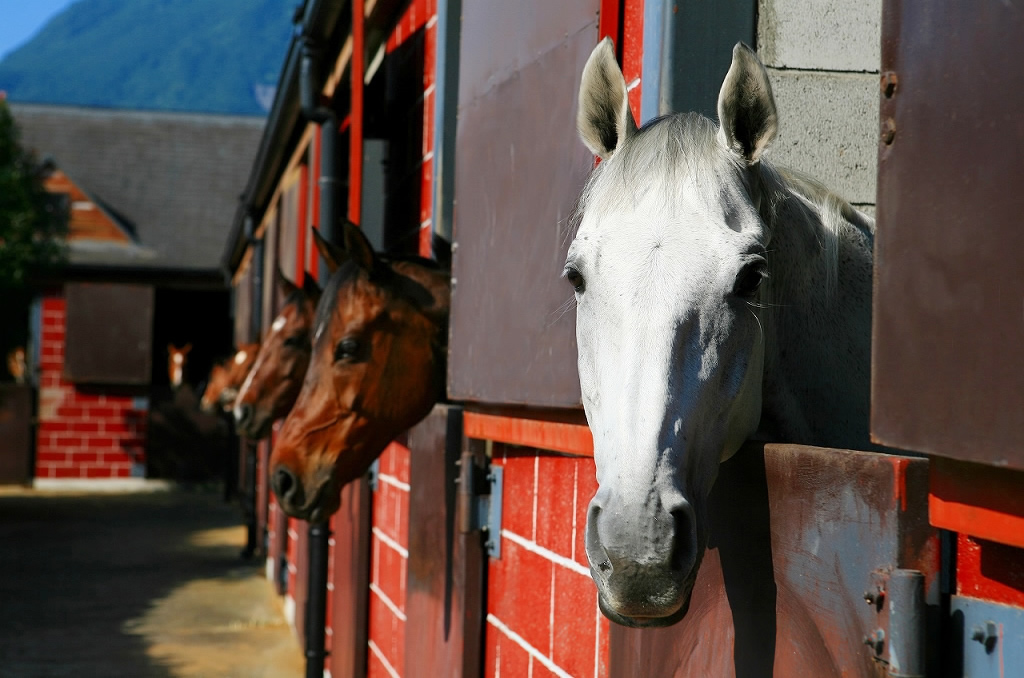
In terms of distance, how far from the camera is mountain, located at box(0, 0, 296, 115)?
156m

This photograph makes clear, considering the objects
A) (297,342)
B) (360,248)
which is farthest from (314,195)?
(360,248)

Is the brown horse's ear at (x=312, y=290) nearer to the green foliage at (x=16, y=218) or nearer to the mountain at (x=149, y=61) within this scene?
the green foliage at (x=16, y=218)

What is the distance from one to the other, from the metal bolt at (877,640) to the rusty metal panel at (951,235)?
0.71 ft

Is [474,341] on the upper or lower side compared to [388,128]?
lower

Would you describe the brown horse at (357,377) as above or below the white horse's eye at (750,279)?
below

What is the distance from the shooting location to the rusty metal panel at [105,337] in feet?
58.9

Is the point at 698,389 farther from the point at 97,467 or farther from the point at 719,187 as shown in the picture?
the point at 97,467

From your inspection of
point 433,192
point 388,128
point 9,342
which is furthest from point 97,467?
point 433,192

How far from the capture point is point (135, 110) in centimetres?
2533

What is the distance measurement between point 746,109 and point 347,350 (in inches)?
77.0

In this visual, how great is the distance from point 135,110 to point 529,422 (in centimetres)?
2502

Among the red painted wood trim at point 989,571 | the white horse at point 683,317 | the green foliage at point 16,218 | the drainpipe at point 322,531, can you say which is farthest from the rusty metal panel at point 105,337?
the red painted wood trim at point 989,571

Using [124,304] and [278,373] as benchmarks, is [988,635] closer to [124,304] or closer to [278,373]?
[278,373]

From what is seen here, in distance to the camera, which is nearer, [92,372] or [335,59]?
[335,59]
